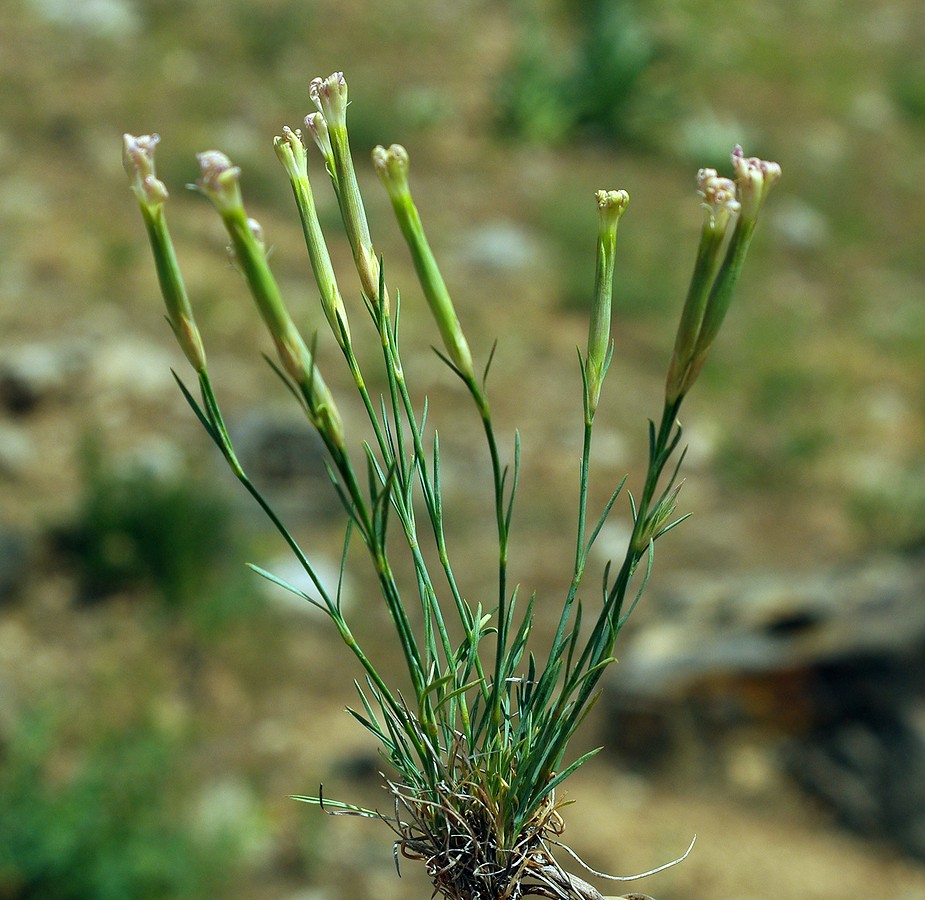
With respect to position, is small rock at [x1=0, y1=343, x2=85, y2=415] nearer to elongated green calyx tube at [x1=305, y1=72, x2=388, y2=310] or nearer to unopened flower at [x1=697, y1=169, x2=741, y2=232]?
elongated green calyx tube at [x1=305, y1=72, x2=388, y2=310]

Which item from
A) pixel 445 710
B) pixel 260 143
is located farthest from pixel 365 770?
pixel 260 143

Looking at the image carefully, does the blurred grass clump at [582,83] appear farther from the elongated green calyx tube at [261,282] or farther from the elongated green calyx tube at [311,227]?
the elongated green calyx tube at [261,282]

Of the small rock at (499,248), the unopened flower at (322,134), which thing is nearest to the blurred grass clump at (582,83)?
the small rock at (499,248)

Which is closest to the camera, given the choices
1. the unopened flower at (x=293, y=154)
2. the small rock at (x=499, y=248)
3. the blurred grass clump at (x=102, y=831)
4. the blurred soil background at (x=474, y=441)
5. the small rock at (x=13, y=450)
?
the unopened flower at (x=293, y=154)

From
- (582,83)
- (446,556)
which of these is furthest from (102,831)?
(582,83)

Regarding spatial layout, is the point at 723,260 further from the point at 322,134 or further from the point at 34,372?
the point at 34,372
